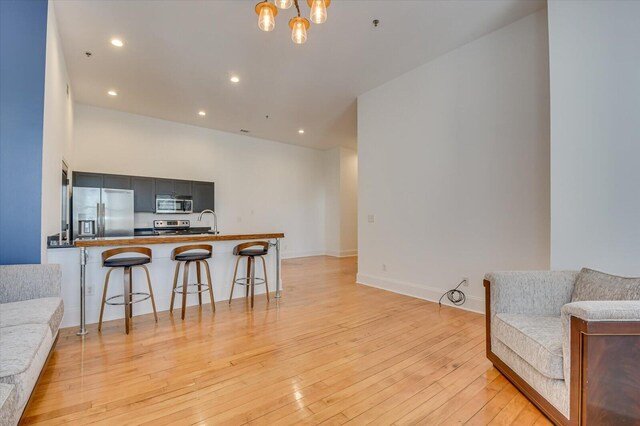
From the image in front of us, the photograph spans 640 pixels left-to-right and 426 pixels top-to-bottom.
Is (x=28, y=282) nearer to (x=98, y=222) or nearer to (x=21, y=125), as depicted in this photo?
(x=21, y=125)

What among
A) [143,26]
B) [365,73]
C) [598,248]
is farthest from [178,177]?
[598,248]

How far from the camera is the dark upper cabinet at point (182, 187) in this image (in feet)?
20.1

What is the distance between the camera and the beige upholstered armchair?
136cm

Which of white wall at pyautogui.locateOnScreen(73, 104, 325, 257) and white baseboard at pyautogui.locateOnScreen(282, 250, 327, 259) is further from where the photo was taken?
white baseboard at pyautogui.locateOnScreen(282, 250, 327, 259)

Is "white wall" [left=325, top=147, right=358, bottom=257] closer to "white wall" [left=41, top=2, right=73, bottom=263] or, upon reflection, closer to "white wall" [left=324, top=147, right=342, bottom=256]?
"white wall" [left=324, top=147, right=342, bottom=256]

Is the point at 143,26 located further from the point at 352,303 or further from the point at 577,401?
the point at 577,401

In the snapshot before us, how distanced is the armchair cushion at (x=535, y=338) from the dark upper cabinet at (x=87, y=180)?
20.4 feet

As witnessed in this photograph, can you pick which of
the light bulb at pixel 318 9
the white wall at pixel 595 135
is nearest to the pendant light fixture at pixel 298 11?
the light bulb at pixel 318 9

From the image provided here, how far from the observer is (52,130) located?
3.09 metres

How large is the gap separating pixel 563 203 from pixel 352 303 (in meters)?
2.52

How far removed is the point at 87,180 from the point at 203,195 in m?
2.04

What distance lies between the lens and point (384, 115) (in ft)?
15.4

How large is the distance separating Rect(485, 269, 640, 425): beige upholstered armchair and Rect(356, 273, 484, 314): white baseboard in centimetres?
147

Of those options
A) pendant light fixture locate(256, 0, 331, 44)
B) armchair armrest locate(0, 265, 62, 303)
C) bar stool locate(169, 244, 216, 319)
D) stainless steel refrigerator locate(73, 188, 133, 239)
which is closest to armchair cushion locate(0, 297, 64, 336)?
armchair armrest locate(0, 265, 62, 303)
